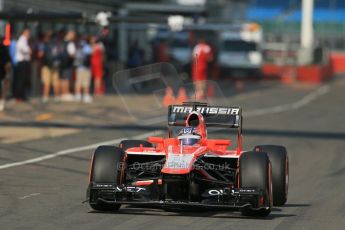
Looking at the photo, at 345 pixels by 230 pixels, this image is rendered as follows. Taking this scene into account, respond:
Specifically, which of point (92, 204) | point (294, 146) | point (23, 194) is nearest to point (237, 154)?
point (92, 204)

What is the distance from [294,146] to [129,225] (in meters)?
10.9

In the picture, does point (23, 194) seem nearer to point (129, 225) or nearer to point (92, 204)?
point (92, 204)

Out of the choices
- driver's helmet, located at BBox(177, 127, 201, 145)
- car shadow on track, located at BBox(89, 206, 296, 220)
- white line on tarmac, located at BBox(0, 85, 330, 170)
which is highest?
driver's helmet, located at BBox(177, 127, 201, 145)

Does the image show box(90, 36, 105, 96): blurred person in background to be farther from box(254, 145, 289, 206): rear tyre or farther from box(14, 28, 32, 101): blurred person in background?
box(254, 145, 289, 206): rear tyre

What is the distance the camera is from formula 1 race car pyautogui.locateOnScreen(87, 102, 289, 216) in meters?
10.4

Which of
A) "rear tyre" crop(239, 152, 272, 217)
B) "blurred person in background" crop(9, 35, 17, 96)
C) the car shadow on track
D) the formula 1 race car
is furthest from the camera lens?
"blurred person in background" crop(9, 35, 17, 96)

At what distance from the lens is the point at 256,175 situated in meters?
10.6

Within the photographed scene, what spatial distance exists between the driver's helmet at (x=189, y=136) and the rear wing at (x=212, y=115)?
603mm

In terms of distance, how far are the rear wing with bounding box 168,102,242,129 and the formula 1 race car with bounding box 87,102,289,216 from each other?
0.63 feet

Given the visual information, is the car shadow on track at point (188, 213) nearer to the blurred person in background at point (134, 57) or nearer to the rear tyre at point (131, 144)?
the rear tyre at point (131, 144)

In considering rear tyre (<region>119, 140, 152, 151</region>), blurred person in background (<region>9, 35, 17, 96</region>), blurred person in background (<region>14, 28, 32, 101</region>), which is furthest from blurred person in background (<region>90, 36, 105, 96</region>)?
rear tyre (<region>119, 140, 152, 151</region>)

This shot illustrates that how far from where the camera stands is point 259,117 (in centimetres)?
2866

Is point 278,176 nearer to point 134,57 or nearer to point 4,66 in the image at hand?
point 4,66

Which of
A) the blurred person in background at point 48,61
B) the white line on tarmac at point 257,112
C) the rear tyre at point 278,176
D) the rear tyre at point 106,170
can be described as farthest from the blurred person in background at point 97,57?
the rear tyre at point 106,170
